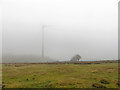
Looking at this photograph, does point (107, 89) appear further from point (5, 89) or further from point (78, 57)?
point (78, 57)

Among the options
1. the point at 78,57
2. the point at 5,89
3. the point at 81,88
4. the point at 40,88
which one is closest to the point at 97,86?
the point at 81,88

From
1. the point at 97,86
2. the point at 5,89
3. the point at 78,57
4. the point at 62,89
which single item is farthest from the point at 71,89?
the point at 78,57

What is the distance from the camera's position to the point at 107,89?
2167 centimetres

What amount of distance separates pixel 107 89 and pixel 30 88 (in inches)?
525

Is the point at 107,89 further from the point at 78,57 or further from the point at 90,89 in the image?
the point at 78,57

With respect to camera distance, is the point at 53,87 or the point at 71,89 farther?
the point at 53,87

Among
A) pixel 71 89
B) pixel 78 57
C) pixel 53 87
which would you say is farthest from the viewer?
pixel 78 57

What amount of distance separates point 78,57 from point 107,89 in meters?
152

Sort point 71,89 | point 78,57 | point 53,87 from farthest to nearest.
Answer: point 78,57 → point 53,87 → point 71,89

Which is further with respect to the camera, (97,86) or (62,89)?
(97,86)

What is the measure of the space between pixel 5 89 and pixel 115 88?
1954 cm

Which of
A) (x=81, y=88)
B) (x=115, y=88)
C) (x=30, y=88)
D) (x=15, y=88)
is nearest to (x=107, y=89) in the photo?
(x=115, y=88)

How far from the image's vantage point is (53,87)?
22828 mm

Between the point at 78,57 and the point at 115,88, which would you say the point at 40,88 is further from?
the point at 78,57
